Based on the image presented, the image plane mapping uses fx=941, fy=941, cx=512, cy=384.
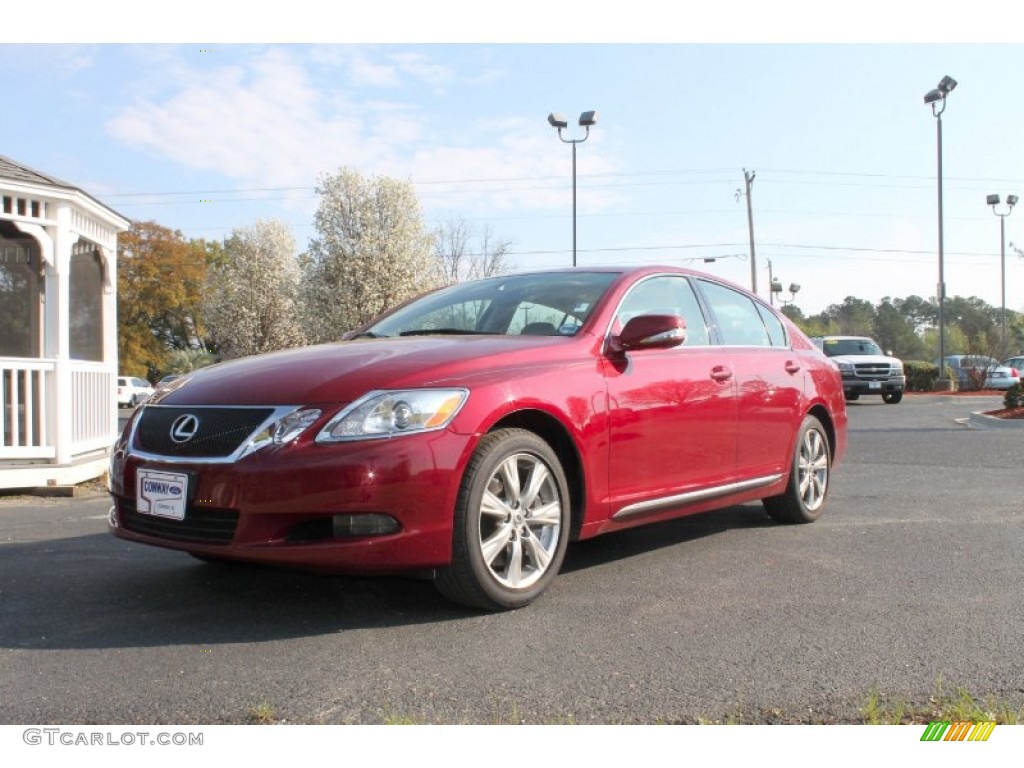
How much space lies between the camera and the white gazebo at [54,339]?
8766mm

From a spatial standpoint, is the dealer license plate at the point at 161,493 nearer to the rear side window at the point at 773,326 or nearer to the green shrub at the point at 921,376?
the rear side window at the point at 773,326

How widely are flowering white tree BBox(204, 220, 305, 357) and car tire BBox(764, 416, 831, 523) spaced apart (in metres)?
49.0

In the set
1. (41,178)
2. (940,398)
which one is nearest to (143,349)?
(940,398)

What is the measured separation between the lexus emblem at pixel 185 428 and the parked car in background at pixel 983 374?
3089cm

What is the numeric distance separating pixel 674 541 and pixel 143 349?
59168mm

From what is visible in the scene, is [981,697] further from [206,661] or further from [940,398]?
[940,398]

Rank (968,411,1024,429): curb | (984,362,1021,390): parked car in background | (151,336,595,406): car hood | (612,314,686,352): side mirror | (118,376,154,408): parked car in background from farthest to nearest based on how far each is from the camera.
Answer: (118,376,154,408): parked car in background → (984,362,1021,390): parked car in background → (968,411,1024,429): curb → (612,314,686,352): side mirror → (151,336,595,406): car hood

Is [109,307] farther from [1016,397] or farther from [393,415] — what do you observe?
[1016,397]

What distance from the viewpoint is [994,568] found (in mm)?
4621

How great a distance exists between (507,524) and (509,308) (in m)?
1.37

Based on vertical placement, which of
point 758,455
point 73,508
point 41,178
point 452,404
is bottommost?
point 73,508

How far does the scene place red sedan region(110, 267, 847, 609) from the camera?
3.45 m

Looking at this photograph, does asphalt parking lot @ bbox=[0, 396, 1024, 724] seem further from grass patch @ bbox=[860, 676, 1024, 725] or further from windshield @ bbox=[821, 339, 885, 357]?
windshield @ bbox=[821, 339, 885, 357]
